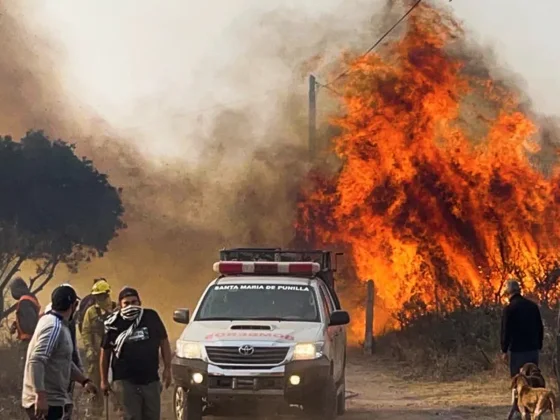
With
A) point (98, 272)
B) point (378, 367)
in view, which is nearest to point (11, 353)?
point (378, 367)

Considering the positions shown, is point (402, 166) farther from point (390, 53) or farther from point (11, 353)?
point (11, 353)

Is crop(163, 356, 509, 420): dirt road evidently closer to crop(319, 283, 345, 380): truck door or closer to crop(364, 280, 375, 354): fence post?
crop(319, 283, 345, 380): truck door

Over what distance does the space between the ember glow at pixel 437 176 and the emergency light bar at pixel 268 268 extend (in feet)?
35.2

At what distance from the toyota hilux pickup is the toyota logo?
0.01 meters

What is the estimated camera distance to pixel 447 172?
960 inches

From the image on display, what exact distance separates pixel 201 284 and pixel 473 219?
13.9 m

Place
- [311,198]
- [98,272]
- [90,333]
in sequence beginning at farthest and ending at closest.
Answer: [98,272]
[311,198]
[90,333]

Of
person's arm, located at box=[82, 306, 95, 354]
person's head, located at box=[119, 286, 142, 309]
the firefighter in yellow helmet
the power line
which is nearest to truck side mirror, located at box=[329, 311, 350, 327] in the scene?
the firefighter in yellow helmet

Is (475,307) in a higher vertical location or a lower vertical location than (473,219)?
lower

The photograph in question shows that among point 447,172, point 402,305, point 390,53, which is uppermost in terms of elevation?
point 390,53

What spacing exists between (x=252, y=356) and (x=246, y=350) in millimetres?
103

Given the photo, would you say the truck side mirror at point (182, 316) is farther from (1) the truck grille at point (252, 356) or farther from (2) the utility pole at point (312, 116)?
(2) the utility pole at point (312, 116)

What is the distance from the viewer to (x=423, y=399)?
15.5m

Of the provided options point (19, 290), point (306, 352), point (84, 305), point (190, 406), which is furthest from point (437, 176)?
point (19, 290)
